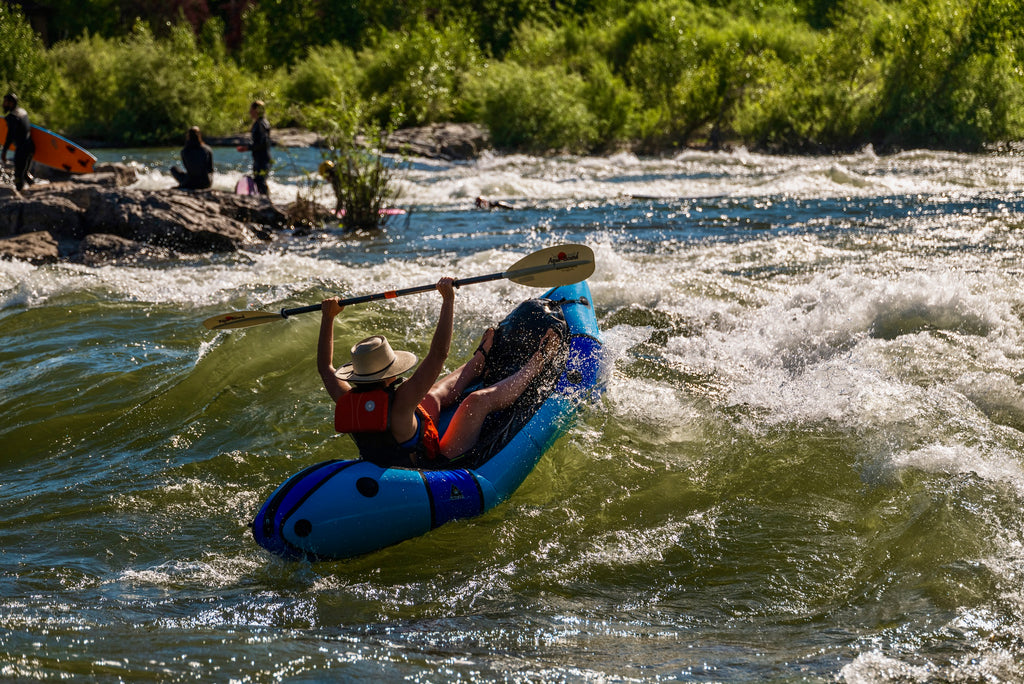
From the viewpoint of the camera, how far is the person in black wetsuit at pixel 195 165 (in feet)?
38.8

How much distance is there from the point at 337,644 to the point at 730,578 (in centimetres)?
151

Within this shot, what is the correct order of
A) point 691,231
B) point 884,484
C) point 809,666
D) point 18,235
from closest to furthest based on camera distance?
1. point 809,666
2. point 884,484
3. point 18,235
4. point 691,231

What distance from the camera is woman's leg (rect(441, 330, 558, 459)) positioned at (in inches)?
→ 177

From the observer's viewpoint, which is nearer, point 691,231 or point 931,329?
point 931,329

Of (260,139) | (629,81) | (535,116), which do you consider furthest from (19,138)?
(629,81)

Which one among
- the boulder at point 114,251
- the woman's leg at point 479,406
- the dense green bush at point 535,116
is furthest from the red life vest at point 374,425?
the dense green bush at point 535,116

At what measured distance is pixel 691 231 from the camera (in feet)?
35.9

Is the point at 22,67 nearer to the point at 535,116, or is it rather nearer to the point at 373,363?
the point at 535,116

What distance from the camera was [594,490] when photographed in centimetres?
453

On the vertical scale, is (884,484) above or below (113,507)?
above

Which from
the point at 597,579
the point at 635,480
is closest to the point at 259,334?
the point at 635,480

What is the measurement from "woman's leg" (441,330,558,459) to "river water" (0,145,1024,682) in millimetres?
364

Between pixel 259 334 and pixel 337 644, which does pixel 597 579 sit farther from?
pixel 259 334

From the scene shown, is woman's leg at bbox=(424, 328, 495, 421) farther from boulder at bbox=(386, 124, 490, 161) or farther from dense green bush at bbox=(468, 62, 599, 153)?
dense green bush at bbox=(468, 62, 599, 153)
